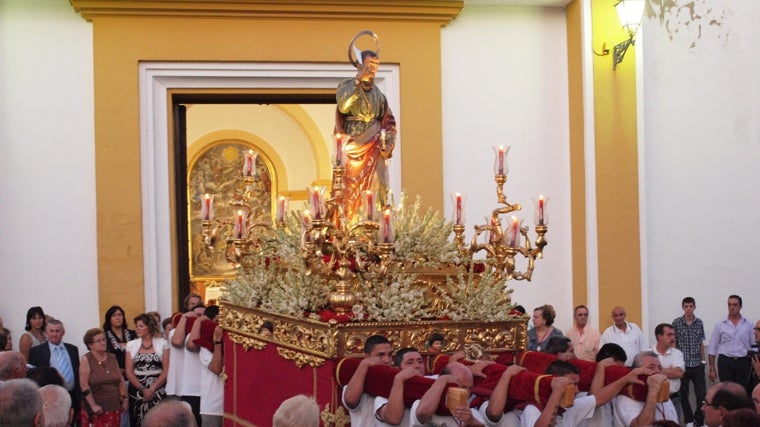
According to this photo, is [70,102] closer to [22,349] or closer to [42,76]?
[42,76]

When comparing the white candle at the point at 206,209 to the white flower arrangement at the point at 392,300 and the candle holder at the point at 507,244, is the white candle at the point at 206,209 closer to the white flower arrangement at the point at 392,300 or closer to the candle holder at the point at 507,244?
the white flower arrangement at the point at 392,300

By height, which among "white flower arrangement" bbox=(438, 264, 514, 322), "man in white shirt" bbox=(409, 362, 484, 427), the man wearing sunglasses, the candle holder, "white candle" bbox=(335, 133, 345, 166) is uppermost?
"white candle" bbox=(335, 133, 345, 166)

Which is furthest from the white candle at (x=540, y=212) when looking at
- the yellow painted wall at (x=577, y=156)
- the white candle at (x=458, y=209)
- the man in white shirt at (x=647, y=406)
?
the yellow painted wall at (x=577, y=156)

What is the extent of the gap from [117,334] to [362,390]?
564 cm

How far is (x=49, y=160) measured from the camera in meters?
13.9

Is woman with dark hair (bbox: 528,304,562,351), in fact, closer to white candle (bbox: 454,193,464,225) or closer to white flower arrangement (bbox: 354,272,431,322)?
white candle (bbox: 454,193,464,225)

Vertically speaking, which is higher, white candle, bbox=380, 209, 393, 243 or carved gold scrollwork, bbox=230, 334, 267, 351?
white candle, bbox=380, 209, 393, 243

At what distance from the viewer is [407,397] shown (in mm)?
6984

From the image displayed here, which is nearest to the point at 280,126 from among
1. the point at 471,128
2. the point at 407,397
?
the point at 471,128

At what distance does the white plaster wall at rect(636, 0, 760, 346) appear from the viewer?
1465 cm

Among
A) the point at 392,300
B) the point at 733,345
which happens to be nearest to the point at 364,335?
the point at 392,300

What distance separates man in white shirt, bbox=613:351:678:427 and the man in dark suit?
5.67m

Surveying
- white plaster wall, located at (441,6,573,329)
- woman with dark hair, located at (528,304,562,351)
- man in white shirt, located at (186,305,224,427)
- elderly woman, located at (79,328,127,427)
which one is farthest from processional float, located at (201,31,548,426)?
white plaster wall, located at (441,6,573,329)

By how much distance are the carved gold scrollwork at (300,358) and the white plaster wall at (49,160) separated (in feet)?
18.1
